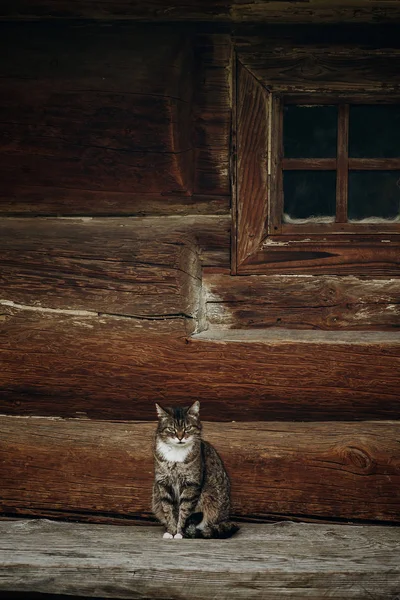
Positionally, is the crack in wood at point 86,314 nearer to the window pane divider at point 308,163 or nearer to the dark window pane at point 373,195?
the window pane divider at point 308,163

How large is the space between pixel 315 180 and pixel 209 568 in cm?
167

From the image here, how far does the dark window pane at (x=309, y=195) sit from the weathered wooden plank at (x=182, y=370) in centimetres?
52

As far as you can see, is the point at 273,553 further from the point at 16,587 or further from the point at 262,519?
the point at 16,587

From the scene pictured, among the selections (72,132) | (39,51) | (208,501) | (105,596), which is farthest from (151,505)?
(39,51)

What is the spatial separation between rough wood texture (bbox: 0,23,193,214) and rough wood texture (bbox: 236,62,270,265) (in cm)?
22

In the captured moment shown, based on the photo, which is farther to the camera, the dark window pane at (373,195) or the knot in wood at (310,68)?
the dark window pane at (373,195)

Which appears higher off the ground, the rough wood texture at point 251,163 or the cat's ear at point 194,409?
the rough wood texture at point 251,163

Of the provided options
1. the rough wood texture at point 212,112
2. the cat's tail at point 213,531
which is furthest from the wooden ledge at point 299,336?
the cat's tail at point 213,531

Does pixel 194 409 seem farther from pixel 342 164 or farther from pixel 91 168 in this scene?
pixel 342 164

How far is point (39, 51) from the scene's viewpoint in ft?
11.1

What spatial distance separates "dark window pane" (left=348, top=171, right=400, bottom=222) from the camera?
3.65 metres

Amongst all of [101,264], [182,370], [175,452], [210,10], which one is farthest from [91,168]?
[175,452]

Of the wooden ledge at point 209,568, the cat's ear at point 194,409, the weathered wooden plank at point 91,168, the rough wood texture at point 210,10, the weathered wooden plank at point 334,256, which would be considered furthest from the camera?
the weathered wooden plank at point 334,256

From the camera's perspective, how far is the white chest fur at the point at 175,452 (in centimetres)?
333
